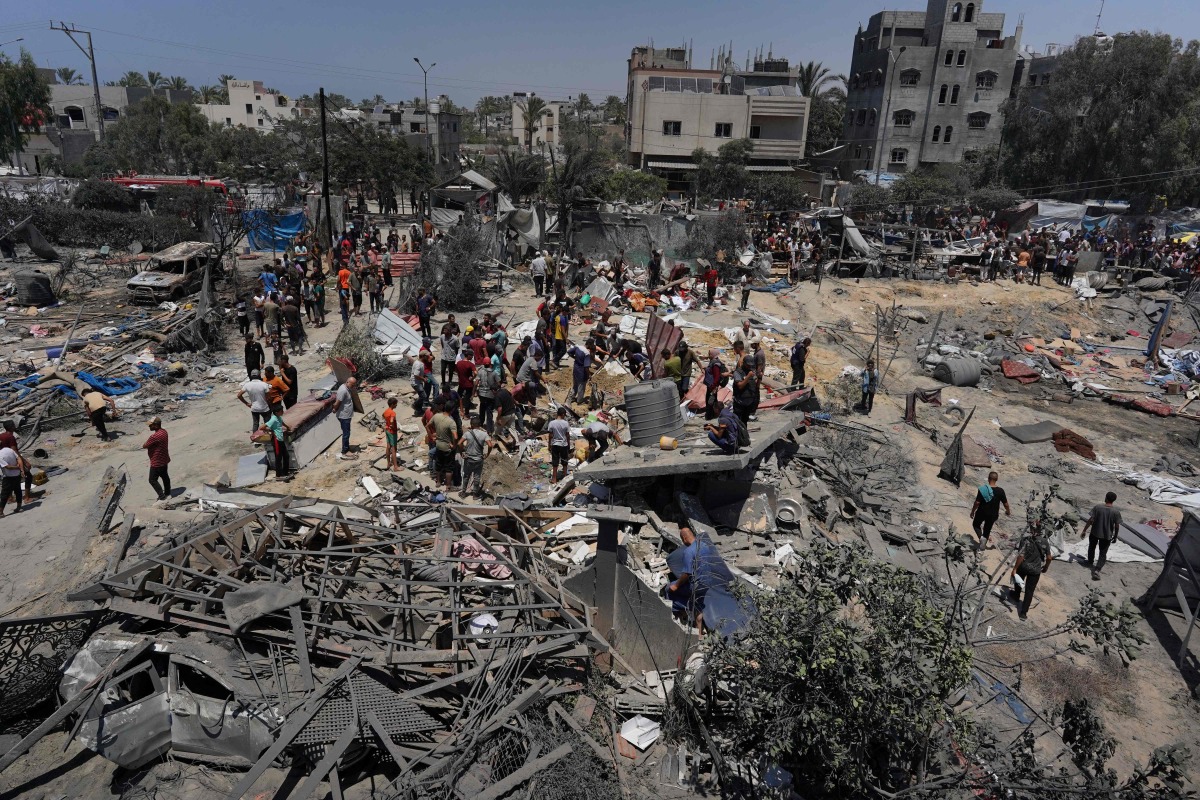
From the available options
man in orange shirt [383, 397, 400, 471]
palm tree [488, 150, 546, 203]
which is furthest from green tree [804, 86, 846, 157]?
man in orange shirt [383, 397, 400, 471]

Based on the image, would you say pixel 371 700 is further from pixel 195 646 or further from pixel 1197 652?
pixel 1197 652

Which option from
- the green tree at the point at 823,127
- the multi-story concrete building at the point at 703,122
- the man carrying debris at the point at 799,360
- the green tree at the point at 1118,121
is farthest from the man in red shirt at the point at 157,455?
the green tree at the point at 823,127

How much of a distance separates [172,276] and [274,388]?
9847 mm

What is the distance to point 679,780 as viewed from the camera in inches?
228

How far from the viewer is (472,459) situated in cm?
941


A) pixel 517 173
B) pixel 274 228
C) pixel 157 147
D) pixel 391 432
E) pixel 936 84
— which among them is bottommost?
pixel 391 432

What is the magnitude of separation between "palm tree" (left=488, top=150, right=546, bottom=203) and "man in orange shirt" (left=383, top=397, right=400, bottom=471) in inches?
763

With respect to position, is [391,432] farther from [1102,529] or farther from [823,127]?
[823,127]

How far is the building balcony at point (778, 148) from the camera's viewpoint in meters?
44.7

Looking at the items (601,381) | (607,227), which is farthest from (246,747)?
(607,227)

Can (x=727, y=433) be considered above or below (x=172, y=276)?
below

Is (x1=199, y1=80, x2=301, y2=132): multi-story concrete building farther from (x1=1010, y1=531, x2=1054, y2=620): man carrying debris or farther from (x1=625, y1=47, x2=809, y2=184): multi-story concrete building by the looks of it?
(x1=1010, y1=531, x2=1054, y2=620): man carrying debris

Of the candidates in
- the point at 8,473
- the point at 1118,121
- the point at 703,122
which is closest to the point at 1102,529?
the point at 8,473

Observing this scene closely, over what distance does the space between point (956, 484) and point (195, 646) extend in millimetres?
10291
